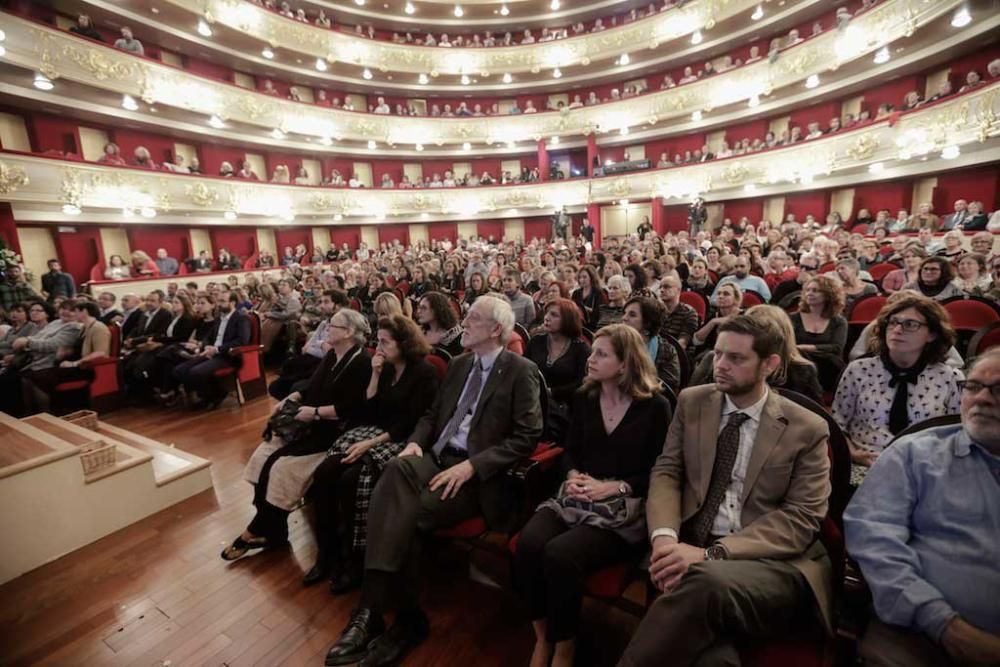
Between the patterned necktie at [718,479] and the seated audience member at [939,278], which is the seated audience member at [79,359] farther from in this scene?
the seated audience member at [939,278]

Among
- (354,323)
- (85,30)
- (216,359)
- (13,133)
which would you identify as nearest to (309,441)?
(354,323)

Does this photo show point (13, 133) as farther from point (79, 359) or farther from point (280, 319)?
point (280, 319)

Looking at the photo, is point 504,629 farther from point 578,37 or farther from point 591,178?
point 578,37

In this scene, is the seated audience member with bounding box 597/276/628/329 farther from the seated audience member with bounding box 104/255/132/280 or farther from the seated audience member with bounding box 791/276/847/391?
the seated audience member with bounding box 104/255/132/280

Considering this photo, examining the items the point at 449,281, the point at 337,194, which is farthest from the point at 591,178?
the point at 449,281

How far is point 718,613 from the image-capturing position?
43.4 inches

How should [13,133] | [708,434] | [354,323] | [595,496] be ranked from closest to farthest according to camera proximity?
[708,434]
[595,496]
[354,323]
[13,133]

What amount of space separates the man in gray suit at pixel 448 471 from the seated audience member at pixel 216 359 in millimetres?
3398

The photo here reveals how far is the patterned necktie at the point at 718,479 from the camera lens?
141 centimetres

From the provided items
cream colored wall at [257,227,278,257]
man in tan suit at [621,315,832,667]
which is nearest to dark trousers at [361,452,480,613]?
man in tan suit at [621,315,832,667]

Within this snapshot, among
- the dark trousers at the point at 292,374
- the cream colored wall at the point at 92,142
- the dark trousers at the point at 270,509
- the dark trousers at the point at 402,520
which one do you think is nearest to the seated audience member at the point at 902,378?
the dark trousers at the point at 402,520

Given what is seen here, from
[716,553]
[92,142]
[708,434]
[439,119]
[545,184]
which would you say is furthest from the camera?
[545,184]

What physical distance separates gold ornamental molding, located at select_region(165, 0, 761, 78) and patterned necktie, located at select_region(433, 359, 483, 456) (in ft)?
Result: 45.9

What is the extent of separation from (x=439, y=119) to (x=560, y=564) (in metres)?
18.2
